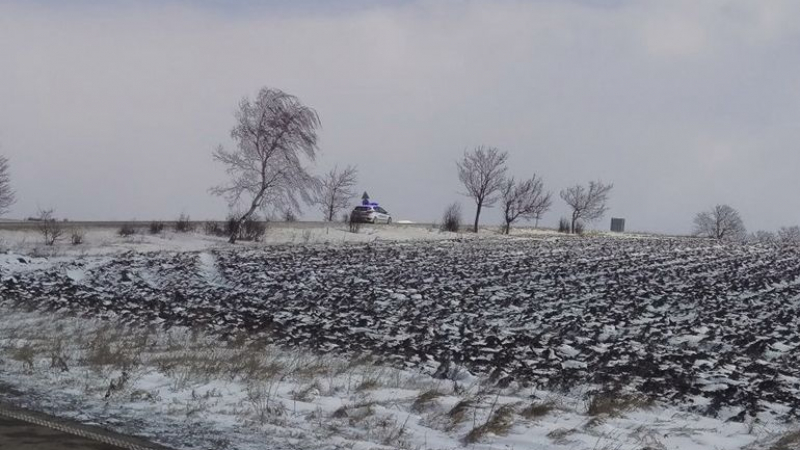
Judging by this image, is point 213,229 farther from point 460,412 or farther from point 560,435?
point 560,435

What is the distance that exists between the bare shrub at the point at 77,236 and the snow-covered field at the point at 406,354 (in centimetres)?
811

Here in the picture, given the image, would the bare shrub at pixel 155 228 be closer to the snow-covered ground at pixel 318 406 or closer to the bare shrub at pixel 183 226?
the bare shrub at pixel 183 226

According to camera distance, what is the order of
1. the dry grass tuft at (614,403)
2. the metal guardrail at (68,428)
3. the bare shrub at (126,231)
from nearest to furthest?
1. the metal guardrail at (68,428)
2. the dry grass tuft at (614,403)
3. the bare shrub at (126,231)

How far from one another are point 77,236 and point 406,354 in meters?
25.7

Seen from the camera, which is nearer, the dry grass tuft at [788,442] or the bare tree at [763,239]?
the dry grass tuft at [788,442]

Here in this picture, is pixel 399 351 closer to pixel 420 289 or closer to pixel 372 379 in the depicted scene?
pixel 372 379

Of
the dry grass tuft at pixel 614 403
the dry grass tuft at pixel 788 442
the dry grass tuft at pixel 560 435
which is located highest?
the dry grass tuft at pixel 788 442

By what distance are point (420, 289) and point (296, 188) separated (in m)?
24.4

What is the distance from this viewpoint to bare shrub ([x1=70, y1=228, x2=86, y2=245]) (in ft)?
109

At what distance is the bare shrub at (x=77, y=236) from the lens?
3328cm

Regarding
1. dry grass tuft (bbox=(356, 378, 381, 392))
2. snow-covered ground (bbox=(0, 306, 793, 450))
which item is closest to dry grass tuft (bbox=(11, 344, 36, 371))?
snow-covered ground (bbox=(0, 306, 793, 450))

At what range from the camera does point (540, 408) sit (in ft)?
27.4

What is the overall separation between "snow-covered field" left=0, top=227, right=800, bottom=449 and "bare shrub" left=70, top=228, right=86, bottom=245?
811 centimetres

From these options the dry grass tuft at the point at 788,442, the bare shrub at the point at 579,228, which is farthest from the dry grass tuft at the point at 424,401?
the bare shrub at the point at 579,228
